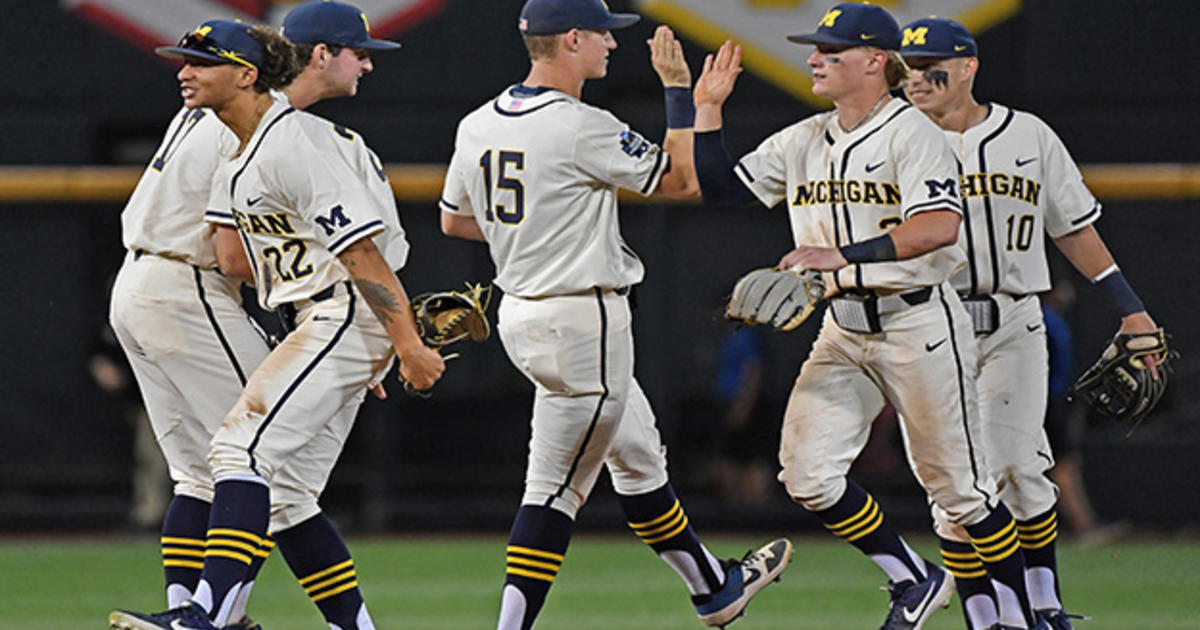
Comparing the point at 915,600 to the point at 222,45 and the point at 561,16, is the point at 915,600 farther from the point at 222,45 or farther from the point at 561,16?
the point at 222,45

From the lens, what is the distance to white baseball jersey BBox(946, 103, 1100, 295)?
6.40m

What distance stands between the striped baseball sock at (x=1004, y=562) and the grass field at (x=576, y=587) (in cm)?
134

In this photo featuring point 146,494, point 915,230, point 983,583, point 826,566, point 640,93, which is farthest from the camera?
point 640,93

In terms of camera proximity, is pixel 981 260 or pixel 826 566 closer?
pixel 981 260

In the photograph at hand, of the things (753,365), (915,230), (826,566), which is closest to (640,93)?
(753,365)

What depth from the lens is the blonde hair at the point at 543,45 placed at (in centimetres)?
583

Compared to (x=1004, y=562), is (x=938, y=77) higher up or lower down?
higher up

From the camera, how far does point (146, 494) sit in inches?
471

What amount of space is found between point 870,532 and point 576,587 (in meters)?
3.38

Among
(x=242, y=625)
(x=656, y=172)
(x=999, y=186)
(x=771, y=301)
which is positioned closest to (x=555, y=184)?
(x=656, y=172)

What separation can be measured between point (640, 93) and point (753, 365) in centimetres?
193

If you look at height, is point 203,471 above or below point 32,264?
above

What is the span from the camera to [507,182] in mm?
5777

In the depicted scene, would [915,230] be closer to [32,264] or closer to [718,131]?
[718,131]
